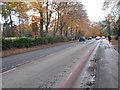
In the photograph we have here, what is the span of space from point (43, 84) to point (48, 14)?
31655 mm

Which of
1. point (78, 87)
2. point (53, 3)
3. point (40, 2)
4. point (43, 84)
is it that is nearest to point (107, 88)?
point (78, 87)

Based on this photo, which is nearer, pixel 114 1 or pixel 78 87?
pixel 78 87

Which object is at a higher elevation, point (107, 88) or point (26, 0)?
point (26, 0)

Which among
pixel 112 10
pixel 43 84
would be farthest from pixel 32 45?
pixel 43 84

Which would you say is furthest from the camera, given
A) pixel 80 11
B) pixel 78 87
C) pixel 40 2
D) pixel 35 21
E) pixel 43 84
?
pixel 80 11

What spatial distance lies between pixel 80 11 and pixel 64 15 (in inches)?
159

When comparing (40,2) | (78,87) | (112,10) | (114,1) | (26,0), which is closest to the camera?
(78,87)

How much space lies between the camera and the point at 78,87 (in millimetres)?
5777

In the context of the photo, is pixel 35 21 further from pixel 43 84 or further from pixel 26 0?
pixel 43 84

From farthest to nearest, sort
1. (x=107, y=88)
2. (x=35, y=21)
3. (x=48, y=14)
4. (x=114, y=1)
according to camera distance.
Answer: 1. (x=48, y=14)
2. (x=35, y=21)
3. (x=114, y=1)
4. (x=107, y=88)

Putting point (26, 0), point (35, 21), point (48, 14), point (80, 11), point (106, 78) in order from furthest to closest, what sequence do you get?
point (80, 11), point (48, 14), point (35, 21), point (26, 0), point (106, 78)

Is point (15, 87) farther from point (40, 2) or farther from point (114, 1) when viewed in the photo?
point (40, 2)

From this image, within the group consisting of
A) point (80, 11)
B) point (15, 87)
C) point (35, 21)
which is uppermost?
point (80, 11)

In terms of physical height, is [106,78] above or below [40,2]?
below
